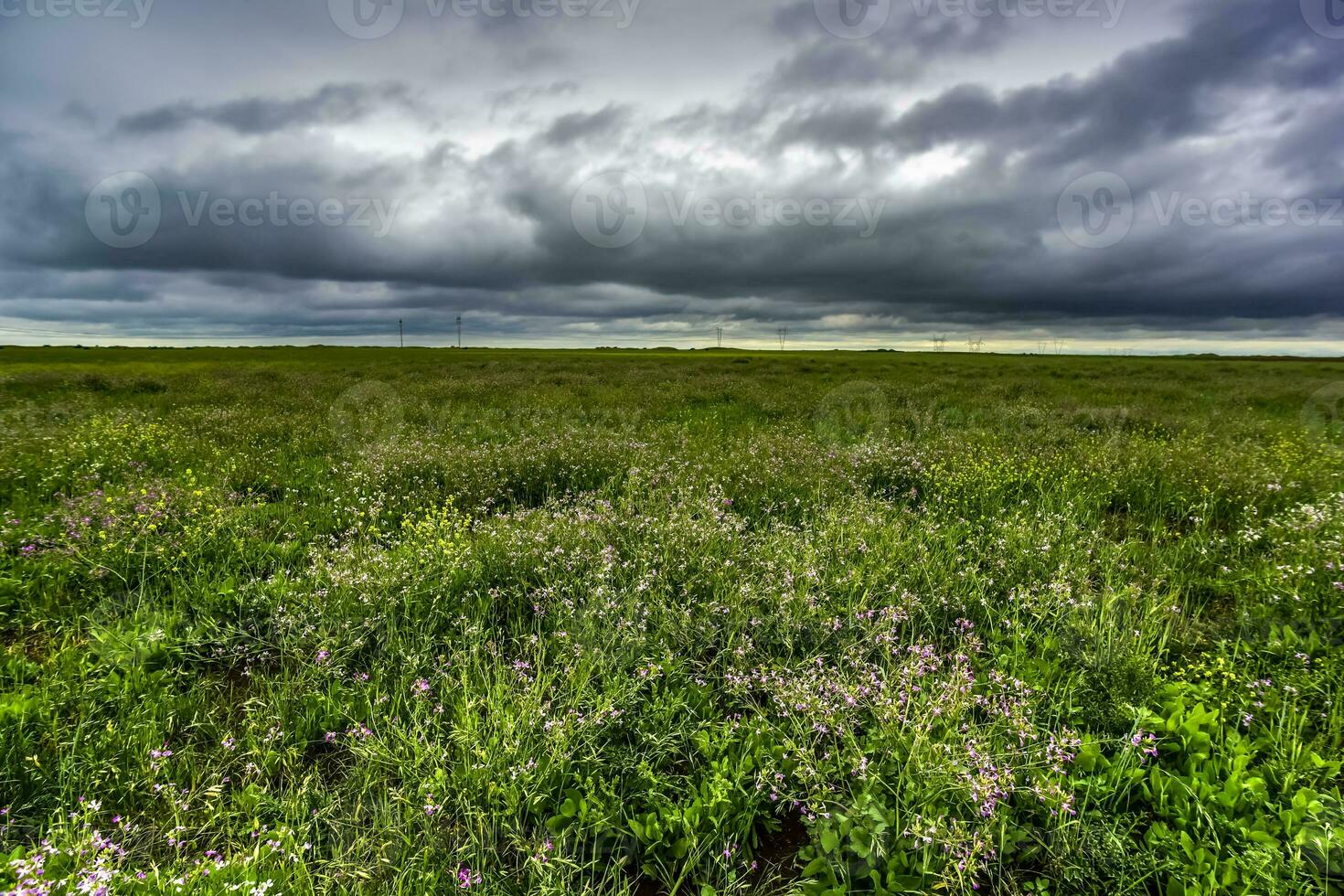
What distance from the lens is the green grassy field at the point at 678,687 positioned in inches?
95.7

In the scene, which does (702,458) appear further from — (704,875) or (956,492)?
(704,875)

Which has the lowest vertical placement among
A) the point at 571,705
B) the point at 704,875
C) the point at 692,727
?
the point at 704,875

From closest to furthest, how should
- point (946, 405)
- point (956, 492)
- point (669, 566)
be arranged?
1. point (669, 566)
2. point (956, 492)
3. point (946, 405)

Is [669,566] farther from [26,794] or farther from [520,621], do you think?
[26,794]

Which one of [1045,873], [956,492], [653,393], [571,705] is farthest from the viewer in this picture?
[653,393]

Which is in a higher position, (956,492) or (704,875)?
(956,492)

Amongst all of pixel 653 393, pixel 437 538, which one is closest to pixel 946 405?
pixel 653 393

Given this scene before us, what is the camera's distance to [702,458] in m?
8.88

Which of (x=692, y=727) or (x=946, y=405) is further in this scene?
(x=946, y=405)

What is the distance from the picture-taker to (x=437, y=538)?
5.27 m

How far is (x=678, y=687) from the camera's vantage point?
3.59m

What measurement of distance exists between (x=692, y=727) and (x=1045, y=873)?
5.84 feet

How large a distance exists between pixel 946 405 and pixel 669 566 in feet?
54.3

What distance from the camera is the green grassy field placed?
2.43 m
